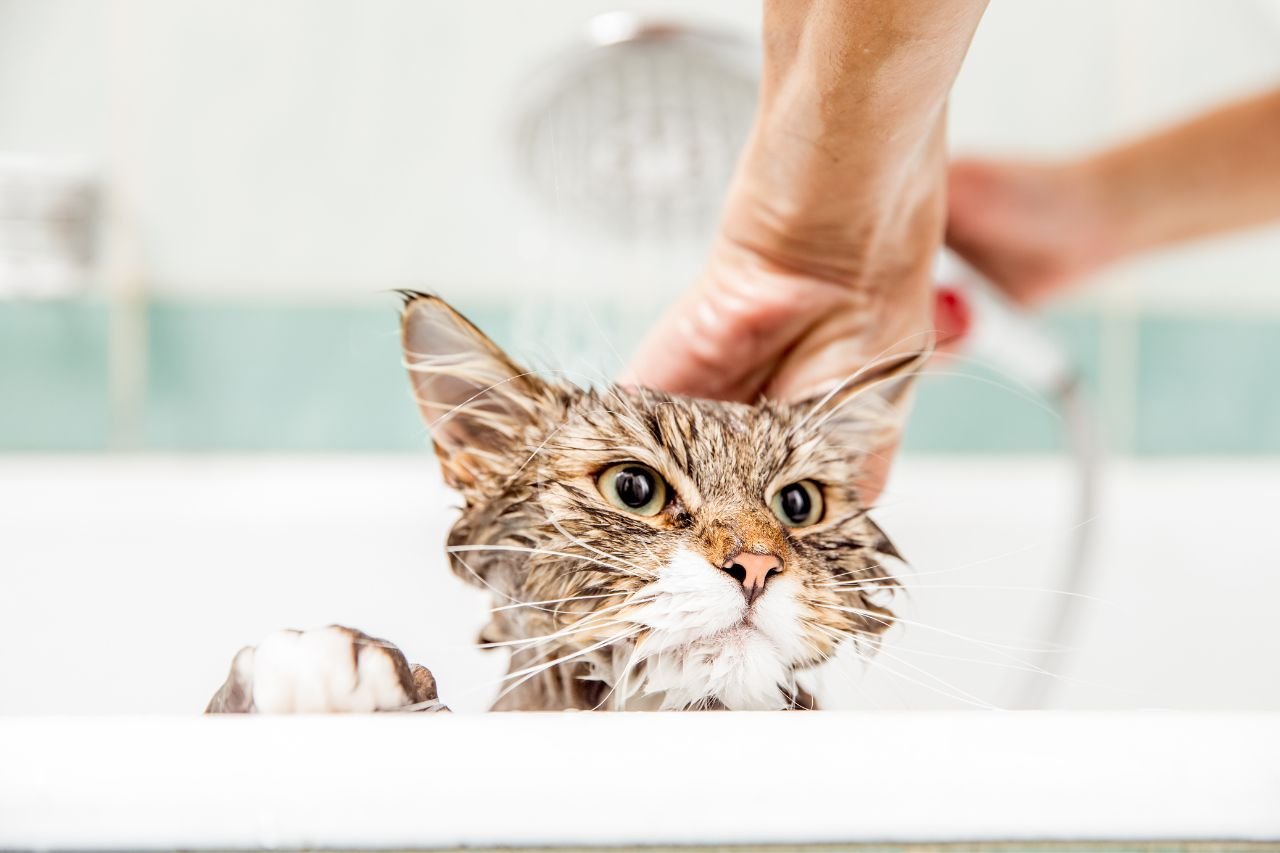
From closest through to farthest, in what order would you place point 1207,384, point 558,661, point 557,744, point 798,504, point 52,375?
point 557,744 < point 558,661 < point 798,504 < point 52,375 < point 1207,384

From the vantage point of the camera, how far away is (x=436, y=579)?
58cm

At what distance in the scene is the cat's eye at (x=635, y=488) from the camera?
50cm

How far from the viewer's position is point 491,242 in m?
1.56

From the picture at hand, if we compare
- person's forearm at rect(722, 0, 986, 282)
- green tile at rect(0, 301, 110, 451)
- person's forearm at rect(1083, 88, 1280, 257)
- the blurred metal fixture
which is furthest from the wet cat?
green tile at rect(0, 301, 110, 451)

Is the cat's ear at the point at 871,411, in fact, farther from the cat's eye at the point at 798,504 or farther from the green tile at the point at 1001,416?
the green tile at the point at 1001,416

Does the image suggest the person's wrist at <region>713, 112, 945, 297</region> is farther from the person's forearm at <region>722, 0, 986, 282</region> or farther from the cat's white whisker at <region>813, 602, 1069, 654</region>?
the cat's white whisker at <region>813, 602, 1069, 654</region>

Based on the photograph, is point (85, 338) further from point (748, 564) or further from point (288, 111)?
point (748, 564)

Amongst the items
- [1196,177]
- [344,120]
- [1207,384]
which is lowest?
[1207,384]

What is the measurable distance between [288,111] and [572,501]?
127 centimetres

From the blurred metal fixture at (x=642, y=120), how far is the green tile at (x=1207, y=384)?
1.03 meters

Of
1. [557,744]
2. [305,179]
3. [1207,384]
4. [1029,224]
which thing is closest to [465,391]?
[557,744]

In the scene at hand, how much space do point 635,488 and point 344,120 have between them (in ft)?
4.10

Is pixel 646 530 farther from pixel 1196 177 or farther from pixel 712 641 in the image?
pixel 1196 177

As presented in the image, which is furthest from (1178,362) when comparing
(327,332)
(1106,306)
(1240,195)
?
(327,332)
